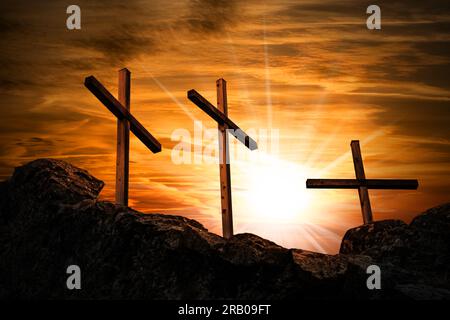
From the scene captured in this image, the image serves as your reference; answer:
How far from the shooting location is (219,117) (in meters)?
11.1

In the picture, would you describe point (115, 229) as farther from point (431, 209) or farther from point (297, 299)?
point (431, 209)

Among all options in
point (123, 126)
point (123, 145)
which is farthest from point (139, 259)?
point (123, 126)

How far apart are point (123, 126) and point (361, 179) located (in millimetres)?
7354

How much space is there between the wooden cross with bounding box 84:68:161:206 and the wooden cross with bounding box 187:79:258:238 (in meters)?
1.51

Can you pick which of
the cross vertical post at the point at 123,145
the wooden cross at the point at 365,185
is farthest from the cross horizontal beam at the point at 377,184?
the cross vertical post at the point at 123,145

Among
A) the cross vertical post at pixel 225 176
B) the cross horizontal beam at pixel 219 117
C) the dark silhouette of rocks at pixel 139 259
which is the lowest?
the dark silhouette of rocks at pixel 139 259

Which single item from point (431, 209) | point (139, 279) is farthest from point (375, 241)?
point (139, 279)

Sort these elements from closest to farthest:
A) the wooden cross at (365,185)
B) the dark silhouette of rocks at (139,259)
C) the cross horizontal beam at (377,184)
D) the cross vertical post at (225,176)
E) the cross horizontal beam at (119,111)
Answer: the dark silhouette of rocks at (139,259) → the cross horizontal beam at (119,111) → the cross vertical post at (225,176) → the wooden cross at (365,185) → the cross horizontal beam at (377,184)

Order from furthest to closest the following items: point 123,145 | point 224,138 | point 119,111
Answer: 1. point 224,138
2. point 119,111
3. point 123,145

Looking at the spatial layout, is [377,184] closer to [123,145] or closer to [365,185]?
[365,185]

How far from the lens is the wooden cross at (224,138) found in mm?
10695

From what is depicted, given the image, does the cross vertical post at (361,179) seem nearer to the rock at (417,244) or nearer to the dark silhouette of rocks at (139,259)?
the rock at (417,244)

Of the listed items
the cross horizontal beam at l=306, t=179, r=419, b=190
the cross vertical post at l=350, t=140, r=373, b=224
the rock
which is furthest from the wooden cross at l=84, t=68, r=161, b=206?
the cross vertical post at l=350, t=140, r=373, b=224

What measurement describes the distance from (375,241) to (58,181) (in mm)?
7620
